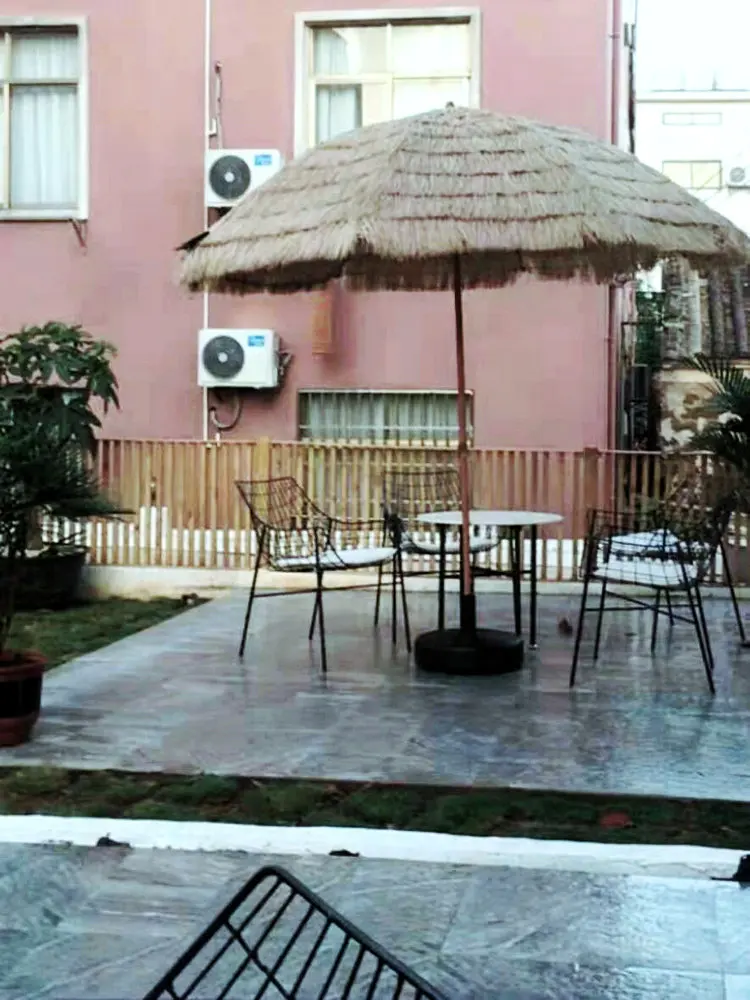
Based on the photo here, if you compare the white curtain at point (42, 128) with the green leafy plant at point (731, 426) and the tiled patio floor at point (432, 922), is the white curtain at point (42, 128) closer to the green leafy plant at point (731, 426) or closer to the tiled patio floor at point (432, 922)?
the green leafy plant at point (731, 426)

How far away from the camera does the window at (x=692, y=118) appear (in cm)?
2595

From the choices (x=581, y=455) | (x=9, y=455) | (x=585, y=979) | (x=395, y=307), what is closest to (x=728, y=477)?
(x=581, y=455)

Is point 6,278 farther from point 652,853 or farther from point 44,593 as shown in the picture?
point 652,853

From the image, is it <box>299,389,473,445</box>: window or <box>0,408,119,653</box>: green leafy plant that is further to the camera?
<box>299,389,473,445</box>: window

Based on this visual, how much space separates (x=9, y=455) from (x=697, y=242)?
10.4ft

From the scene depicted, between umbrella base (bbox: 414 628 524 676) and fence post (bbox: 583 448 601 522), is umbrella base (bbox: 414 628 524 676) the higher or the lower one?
the lower one

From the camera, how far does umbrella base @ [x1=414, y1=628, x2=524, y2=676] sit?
20.3ft

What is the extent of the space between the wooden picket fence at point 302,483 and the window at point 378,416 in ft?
6.42

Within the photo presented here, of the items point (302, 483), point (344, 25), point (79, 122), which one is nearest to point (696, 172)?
point (344, 25)

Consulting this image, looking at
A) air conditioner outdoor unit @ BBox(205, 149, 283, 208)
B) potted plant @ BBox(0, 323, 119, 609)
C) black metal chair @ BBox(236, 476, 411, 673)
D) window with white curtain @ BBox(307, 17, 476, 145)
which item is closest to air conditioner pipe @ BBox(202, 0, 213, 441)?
air conditioner outdoor unit @ BBox(205, 149, 283, 208)

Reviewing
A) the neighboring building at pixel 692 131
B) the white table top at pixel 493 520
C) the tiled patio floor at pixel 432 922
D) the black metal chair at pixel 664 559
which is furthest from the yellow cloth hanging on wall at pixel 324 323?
the neighboring building at pixel 692 131

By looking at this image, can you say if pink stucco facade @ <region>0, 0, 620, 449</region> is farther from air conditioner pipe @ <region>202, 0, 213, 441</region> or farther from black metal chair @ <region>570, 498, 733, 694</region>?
black metal chair @ <region>570, 498, 733, 694</region>

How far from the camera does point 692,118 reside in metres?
26.0

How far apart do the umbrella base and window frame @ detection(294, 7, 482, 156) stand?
5963 mm
